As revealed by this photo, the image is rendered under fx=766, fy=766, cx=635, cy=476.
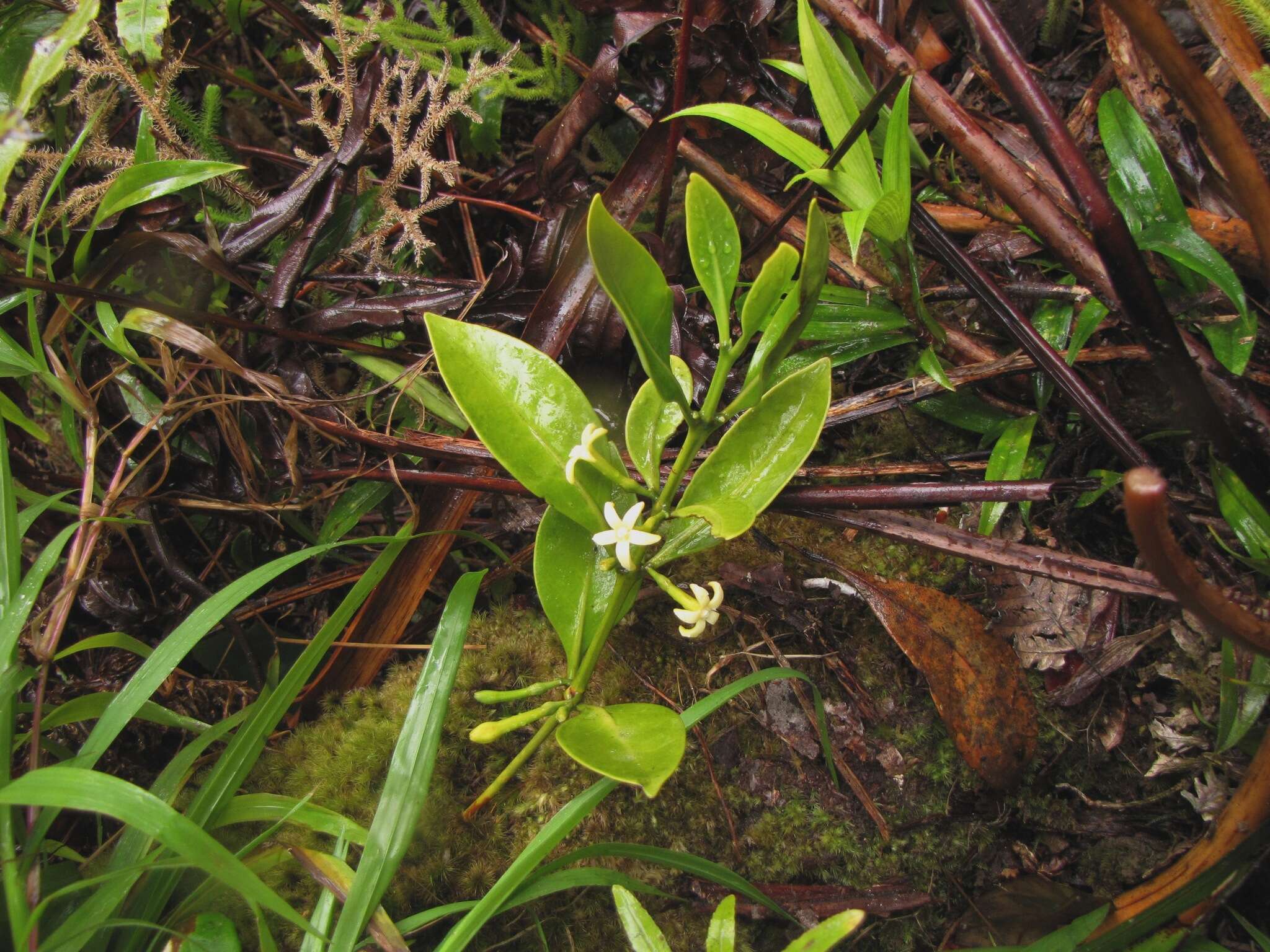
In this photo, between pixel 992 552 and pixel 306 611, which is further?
pixel 306 611

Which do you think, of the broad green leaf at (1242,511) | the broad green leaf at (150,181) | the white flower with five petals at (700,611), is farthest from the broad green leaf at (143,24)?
the broad green leaf at (1242,511)

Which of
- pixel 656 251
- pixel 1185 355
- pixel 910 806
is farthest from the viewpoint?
pixel 656 251

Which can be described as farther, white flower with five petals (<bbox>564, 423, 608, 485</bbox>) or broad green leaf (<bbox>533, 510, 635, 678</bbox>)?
broad green leaf (<bbox>533, 510, 635, 678</bbox>)

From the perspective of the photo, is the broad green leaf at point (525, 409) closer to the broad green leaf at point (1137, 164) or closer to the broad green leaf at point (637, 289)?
the broad green leaf at point (637, 289)

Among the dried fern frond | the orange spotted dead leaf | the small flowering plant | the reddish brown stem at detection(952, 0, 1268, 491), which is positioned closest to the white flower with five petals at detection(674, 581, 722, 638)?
the small flowering plant

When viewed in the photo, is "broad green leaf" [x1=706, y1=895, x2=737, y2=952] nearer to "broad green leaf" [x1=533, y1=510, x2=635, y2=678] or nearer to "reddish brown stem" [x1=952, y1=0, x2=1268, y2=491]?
"broad green leaf" [x1=533, y1=510, x2=635, y2=678]

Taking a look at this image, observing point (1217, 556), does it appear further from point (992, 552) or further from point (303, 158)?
point (303, 158)

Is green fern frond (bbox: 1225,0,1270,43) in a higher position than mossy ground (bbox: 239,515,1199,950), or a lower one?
higher

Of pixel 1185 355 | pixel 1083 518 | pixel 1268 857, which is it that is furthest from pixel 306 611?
pixel 1268 857
